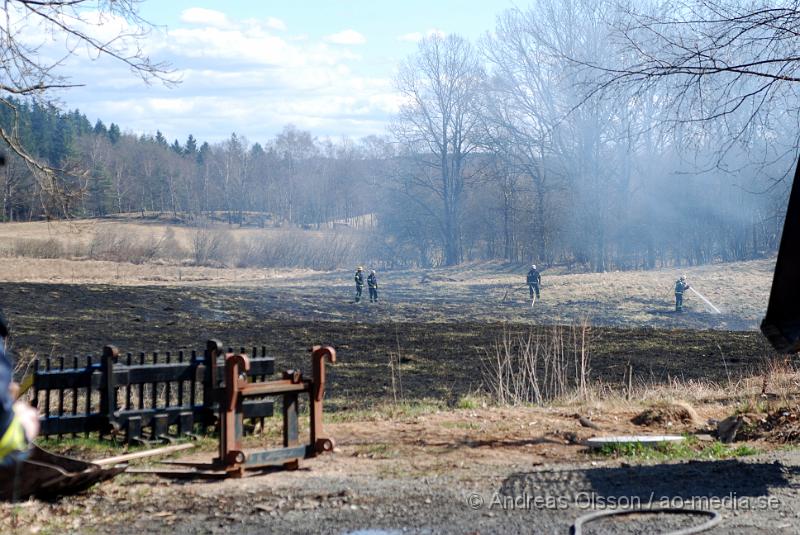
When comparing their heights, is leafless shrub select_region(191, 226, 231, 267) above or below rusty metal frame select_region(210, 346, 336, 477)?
above

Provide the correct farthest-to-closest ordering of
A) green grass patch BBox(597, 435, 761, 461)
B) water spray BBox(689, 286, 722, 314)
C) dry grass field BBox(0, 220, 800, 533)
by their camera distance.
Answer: water spray BBox(689, 286, 722, 314), green grass patch BBox(597, 435, 761, 461), dry grass field BBox(0, 220, 800, 533)

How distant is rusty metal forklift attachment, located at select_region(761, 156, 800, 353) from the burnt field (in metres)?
6.59

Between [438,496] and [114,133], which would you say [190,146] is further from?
[438,496]

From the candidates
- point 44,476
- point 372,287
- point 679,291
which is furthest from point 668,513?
point 372,287

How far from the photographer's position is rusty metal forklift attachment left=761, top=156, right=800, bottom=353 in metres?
7.11

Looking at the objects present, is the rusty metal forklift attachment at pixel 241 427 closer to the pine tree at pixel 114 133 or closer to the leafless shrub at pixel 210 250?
the leafless shrub at pixel 210 250

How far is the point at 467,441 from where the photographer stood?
8.77m

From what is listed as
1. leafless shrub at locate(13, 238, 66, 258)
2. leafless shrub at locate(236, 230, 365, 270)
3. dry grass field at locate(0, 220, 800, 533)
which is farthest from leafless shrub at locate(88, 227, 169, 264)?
dry grass field at locate(0, 220, 800, 533)

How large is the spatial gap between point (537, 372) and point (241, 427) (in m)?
11.5

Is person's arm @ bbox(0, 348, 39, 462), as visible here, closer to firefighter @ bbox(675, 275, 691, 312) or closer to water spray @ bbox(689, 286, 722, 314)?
firefighter @ bbox(675, 275, 691, 312)

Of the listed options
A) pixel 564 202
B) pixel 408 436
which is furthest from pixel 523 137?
pixel 408 436

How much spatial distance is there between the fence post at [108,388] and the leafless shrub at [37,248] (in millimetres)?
51457

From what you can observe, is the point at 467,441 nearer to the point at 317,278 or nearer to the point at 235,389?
the point at 235,389

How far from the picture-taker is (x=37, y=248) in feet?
189
